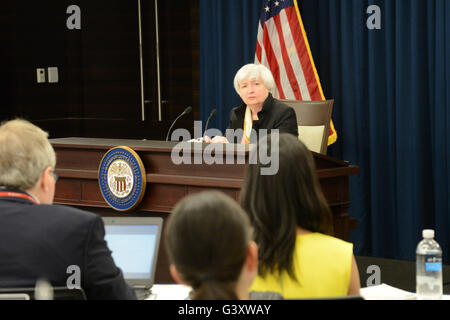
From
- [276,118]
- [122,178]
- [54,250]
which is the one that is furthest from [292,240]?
[276,118]

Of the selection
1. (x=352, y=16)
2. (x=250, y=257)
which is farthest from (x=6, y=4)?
(x=250, y=257)

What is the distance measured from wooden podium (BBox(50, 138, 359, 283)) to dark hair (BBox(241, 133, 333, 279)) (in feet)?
6.33

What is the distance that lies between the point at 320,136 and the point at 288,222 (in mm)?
3413

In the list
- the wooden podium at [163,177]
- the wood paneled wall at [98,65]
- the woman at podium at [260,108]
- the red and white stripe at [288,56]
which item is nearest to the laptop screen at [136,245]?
the wooden podium at [163,177]

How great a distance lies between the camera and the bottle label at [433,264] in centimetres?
238

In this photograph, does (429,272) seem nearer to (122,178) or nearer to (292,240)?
(292,240)

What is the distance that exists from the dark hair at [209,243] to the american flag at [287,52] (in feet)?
15.2

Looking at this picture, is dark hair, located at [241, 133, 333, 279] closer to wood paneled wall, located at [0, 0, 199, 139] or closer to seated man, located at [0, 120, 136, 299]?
seated man, located at [0, 120, 136, 299]

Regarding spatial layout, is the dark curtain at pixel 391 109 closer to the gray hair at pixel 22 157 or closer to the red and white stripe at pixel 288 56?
the red and white stripe at pixel 288 56

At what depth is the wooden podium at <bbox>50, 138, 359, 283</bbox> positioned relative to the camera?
412cm

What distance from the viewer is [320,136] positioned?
5379mm

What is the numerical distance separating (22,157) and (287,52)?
14.3 feet

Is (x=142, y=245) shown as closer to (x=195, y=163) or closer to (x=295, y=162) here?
(x=295, y=162)

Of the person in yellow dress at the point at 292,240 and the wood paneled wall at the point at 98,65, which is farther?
the wood paneled wall at the point at 98,65
